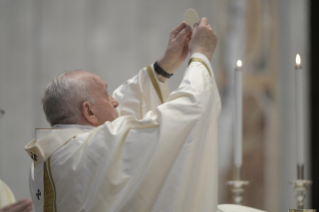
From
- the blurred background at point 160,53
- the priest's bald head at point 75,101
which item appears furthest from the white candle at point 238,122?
the blurred background at point 160,53

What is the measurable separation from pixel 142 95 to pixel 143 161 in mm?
876

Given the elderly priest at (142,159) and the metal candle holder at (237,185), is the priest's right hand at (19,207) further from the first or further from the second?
the metal candle holder at (237,185)

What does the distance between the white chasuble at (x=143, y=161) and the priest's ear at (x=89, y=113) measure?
164mm

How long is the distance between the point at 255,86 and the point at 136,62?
115cm

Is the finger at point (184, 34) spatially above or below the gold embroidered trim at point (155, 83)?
above

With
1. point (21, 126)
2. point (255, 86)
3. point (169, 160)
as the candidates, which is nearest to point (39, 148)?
point (169, 160)

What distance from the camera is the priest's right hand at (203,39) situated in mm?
1876

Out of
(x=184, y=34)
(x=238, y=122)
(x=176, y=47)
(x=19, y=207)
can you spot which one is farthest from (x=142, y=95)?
(x=19, y=207)

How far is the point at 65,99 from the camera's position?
189 centimetres

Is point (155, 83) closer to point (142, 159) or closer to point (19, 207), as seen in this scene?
point (142, 159)

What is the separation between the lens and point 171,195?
1.58 metres
